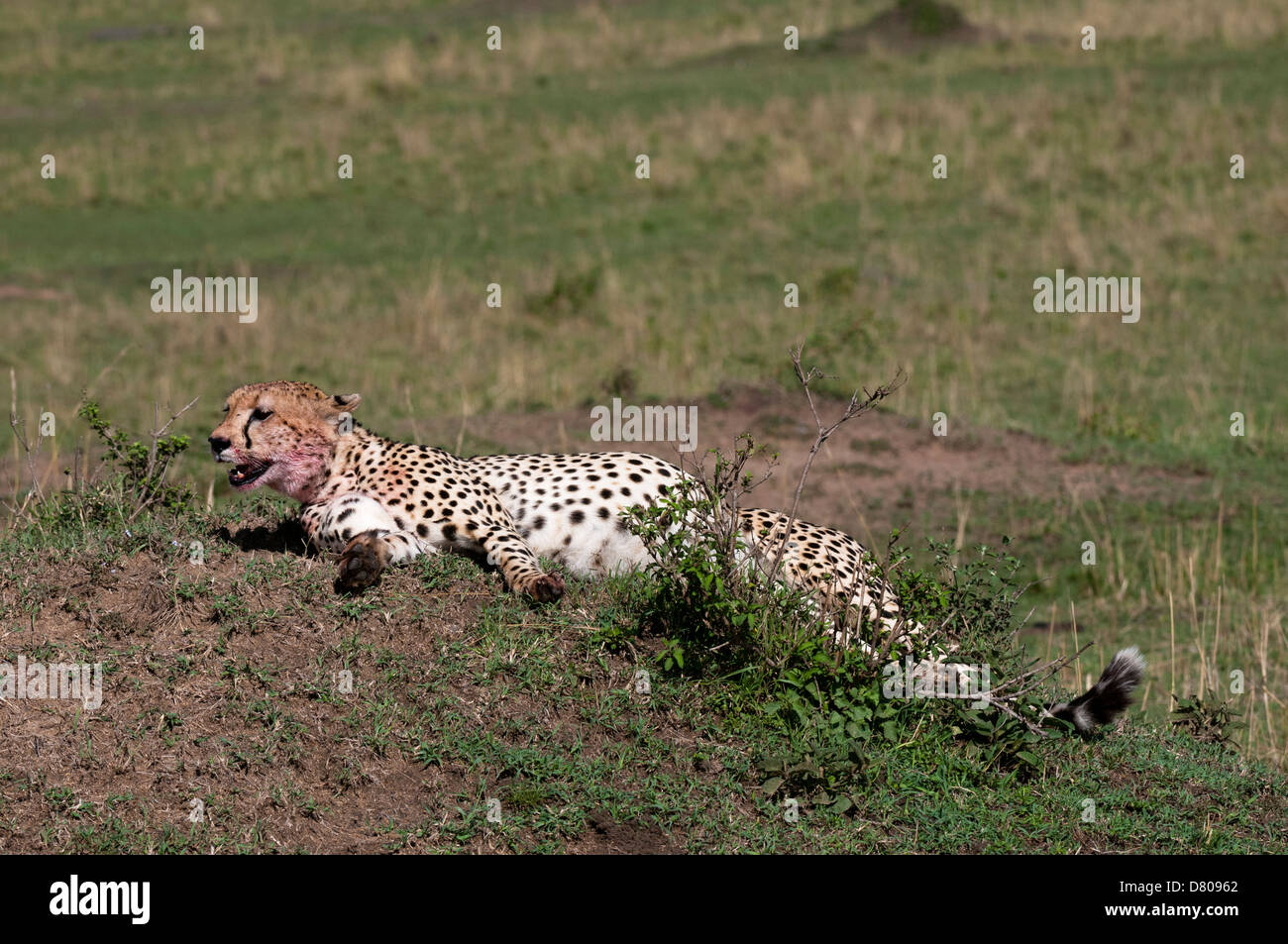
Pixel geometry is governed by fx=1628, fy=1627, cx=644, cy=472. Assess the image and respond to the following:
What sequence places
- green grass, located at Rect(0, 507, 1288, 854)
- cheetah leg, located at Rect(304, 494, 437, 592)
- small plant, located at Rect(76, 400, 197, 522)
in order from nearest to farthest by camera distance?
1. green grass, located at Rect(0, 507, 1288, 854)
2. cheetah leg, located at Rect(304, 494, 437, 592)
3. small plant, located at Rect(76, 400, 197, 522)

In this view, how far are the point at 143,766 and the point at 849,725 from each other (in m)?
2.24

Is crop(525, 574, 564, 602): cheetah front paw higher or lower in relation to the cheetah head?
lower

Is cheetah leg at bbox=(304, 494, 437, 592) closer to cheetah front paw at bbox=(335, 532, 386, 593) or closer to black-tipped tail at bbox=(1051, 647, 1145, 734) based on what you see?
cheetah front paw at bbox=(335, 532, 386, 593)

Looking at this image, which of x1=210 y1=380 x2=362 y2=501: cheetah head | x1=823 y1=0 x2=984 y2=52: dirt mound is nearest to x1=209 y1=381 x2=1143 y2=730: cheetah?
x1=210 y1=380 x2=362 y2=501: cheetah head

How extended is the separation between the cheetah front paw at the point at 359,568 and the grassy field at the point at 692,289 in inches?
3.9

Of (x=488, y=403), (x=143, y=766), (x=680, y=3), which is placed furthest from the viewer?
(x=680, y=3)

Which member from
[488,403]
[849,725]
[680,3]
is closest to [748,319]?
[488,403]

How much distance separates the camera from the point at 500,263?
16.8m

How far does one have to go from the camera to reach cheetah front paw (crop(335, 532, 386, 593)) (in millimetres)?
5527

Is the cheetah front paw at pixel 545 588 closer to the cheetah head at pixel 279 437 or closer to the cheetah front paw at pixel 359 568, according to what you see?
the cheetah front paw at pixel 359 568

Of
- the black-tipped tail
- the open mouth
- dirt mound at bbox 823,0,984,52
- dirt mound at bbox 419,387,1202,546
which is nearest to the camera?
the black-tipped tail

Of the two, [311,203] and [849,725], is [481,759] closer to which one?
[849,725]

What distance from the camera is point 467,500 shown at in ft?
19.9

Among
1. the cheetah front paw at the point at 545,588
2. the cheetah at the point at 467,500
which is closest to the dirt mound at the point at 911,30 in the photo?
the cheetah at the point at 467,500
